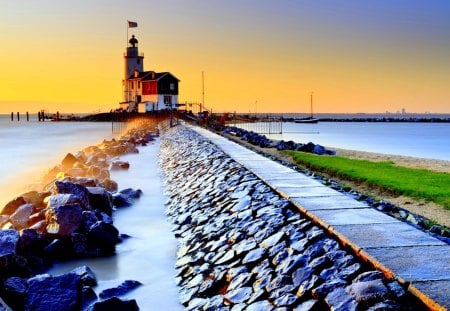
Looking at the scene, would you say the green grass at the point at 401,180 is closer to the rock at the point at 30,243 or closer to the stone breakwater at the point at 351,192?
the stone breakwater at the point at 351,192

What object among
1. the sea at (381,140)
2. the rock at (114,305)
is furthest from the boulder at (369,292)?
the sea at (381,140)

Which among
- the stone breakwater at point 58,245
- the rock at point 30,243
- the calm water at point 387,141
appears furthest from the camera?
the calm water at point 387,141

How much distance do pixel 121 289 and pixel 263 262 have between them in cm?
196

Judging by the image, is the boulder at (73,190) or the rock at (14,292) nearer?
the rock at (14,292)

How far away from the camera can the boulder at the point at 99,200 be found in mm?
10164

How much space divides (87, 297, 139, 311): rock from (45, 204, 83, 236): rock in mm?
2931

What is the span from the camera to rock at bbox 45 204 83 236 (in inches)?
316

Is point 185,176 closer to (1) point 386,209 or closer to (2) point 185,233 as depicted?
(2) point 185,233

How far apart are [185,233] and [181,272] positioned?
1.86 metres

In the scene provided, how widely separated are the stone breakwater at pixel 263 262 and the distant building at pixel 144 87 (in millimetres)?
66970

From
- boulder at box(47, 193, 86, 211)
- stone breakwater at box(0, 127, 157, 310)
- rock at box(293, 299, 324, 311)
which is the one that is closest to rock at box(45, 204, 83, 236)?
stone breakwater at box(0, 127, 157, 310)

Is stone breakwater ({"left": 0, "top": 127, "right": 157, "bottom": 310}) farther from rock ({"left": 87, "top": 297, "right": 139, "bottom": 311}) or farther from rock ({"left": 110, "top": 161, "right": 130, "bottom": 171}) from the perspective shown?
rock ({"left": 110, "top": 161, "right": 130, "bottom": 171})

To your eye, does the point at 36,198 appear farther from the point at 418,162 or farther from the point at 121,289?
the point at 418,162

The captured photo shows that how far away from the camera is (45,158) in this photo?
30.7 metres
